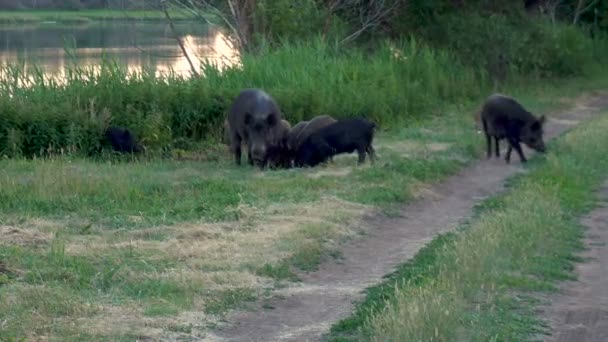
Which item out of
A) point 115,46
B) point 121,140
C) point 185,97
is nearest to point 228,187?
point 121,140

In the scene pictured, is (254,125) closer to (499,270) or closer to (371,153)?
(371,153)

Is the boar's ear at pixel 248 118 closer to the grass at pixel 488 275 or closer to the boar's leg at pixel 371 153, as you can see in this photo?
the boar's leg at pixel 371 153

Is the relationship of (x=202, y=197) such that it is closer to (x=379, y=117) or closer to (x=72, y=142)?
(x=72, y=142)

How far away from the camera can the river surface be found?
71.4ft

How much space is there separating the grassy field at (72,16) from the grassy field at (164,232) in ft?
35.7

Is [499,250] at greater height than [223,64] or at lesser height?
lesser

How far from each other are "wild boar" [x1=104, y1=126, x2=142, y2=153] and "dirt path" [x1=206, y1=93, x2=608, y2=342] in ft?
14.2

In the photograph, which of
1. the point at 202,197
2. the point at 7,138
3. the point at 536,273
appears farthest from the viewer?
the point at 7,138

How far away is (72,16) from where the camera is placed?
32.1 meters

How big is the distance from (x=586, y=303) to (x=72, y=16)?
2512 centimetres

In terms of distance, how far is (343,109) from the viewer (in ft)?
63.7

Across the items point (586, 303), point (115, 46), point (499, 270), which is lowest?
point (586, 303)

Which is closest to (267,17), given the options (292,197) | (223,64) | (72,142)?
(223,64)

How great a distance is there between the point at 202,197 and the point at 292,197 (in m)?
0.99
